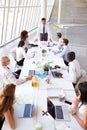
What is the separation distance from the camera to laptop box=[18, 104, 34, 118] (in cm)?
289

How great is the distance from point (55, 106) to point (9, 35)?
8.30 meters

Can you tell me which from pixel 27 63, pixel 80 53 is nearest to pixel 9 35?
pixel 80 53

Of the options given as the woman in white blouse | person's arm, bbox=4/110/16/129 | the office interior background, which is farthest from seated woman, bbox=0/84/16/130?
the office interior background

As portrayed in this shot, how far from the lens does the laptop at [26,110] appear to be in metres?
2.89

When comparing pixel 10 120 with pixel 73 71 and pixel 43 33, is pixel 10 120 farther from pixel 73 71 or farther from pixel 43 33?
pixel 43 33

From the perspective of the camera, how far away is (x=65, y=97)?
3404 mm

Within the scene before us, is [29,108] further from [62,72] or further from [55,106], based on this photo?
[62,72]

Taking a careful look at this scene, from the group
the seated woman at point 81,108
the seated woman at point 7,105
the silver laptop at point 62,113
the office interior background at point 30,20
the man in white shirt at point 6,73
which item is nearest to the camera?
the seated woman at point 7,105

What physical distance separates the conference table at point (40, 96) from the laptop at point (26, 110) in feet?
0.14

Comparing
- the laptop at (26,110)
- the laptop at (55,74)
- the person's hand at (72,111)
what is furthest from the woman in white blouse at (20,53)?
the person's hand at (72,111)

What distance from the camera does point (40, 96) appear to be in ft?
11.3

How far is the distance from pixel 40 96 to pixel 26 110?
0.48 meters

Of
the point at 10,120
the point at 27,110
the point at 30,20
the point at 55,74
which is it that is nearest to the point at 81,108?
the point at 27,110

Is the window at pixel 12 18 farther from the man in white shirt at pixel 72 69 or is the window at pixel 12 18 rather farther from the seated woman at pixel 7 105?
the seated woman at pixel 7 105
